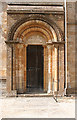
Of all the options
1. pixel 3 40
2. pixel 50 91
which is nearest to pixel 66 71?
pixel 50 91

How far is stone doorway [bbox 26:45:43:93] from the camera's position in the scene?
11.4 metres

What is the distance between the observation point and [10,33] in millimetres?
10219

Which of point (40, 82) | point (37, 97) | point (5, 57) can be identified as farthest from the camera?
point (40, 82)

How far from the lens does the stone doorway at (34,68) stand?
11406mm

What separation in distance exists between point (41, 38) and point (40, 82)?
3080 mm

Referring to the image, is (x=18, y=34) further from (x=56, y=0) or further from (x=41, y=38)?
(x=56, y=0)

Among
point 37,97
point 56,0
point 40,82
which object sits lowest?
point 37,97

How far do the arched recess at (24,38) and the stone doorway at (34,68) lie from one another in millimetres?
606

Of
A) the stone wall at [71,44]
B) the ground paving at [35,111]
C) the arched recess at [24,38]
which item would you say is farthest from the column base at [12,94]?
the stone wall at [71,44]

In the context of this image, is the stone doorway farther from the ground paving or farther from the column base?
the ground paving

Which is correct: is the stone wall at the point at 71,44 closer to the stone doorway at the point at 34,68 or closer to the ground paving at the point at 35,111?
the stone doorway at the point at 34,68

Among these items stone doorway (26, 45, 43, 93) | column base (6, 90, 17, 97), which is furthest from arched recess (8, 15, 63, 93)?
stone doorway (26, 45, 43, 93)

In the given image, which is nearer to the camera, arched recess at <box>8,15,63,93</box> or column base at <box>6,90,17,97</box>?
column base at <box>6,90,17,97</box>

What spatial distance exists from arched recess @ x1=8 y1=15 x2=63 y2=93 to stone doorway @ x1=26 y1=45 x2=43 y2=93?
1.99 feet
